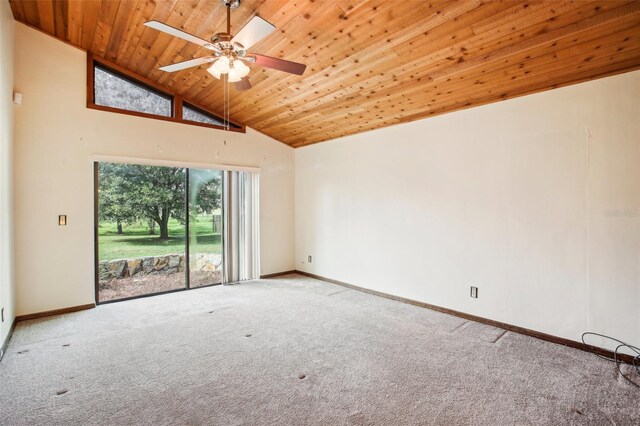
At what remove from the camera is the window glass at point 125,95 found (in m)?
4.25

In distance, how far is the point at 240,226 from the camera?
18.1 ft

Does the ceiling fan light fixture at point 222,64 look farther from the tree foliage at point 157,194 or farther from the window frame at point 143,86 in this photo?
the tree foliage at point 157,194

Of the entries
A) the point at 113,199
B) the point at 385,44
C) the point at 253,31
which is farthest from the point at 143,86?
the point at 385,44

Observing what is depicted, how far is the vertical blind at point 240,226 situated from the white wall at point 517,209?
1.88m

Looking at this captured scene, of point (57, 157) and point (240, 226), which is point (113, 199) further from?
point (240, 226)

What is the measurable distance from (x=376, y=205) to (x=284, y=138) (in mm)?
2276

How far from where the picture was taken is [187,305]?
4.31m

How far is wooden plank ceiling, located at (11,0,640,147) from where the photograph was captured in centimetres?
240

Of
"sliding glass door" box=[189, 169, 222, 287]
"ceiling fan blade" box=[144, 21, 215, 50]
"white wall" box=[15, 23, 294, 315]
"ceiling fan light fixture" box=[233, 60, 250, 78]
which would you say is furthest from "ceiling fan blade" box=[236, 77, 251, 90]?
"sliding glass door" box=[189, 169, 222, 287]

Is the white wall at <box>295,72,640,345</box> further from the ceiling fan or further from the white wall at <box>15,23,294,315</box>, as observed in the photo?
the white wall at <box>15,23,294,315</box>

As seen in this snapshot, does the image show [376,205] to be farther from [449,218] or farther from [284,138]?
Answer: [284,138]

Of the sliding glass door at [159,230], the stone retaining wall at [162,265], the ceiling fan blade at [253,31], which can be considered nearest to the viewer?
the ceiling fan blade at [253,31]

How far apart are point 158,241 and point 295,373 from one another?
3.80 metres

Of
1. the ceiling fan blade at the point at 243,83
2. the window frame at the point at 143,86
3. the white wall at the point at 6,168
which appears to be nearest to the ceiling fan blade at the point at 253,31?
the ceiling fan blade at the point at 243,83
